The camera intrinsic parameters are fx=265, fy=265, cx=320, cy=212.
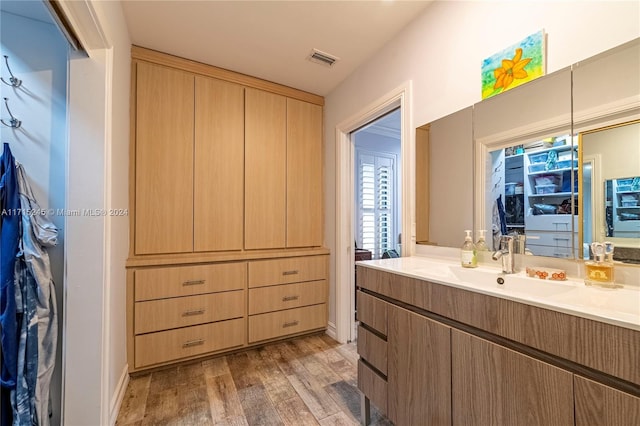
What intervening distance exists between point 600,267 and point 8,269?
101 inches

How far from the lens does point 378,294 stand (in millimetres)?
1452

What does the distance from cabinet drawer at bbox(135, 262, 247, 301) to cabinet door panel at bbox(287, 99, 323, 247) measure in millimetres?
638

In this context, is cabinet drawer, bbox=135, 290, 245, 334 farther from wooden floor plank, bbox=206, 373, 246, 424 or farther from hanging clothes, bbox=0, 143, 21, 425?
hanging clothes, bbox=0, 143, 21, 425

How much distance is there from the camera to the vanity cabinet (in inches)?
26.6

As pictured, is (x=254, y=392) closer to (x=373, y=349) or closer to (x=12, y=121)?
(x=373, y=349)

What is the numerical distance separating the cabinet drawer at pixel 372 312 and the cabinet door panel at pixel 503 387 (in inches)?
15.5

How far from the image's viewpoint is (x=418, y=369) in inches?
47.1

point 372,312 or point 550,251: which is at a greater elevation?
point 550,251

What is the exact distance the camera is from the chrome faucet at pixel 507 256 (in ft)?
4.05

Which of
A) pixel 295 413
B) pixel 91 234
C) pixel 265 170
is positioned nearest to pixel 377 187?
pixel 265 170

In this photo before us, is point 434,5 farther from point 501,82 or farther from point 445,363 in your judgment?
point 445,363

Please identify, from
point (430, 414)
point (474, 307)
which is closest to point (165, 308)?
point (430, 414)

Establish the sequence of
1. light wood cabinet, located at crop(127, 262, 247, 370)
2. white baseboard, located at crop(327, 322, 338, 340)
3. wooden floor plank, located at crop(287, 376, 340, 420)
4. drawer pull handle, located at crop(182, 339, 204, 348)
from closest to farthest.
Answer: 1. wooden floor plank, located at crop(287, 376, 340, 420)
2. light wood cabinet, located at crop(127, 262, 247, 370)
3. drawer pull handle, located at crop(182, 339, 204, 348)
4. white baseboard, located at crop(327, 322, 338, 340)

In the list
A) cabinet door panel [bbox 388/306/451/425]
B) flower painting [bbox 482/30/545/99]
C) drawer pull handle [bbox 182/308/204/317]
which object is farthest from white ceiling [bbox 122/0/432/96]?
drawer pull handle [bbox 182/308/204/317]
